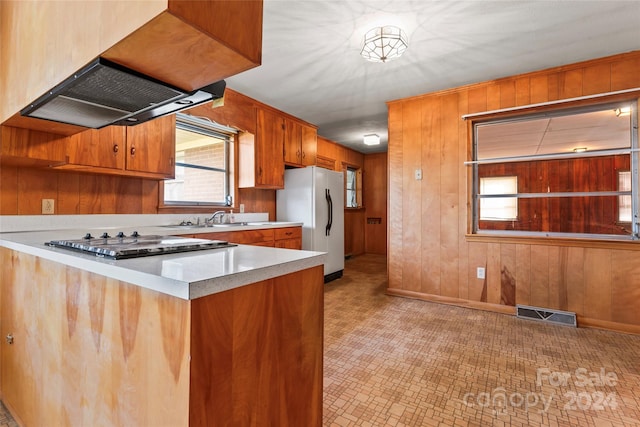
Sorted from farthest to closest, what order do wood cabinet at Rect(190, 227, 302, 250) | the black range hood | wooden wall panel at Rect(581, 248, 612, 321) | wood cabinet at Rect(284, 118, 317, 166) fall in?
1. wood cabinet at Rect(284, 118, 317, 166)
2. wood cabinet at Rect(190, 227, 302, 250)
3. wooden wall panel at Rect(581, 248, 612, 321)
4. the black range hood

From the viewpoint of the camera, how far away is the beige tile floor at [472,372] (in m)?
1.58

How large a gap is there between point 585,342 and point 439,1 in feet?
9.44

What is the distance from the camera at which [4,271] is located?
1.69 meters

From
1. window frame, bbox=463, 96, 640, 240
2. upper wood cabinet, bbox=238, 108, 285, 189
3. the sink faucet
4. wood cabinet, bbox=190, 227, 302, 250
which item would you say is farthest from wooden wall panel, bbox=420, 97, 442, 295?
the sink faucet

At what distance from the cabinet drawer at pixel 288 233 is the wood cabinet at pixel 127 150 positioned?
53.4 inches

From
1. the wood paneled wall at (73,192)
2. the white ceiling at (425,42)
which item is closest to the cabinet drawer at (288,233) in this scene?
the wood paneled wall at (73,192)

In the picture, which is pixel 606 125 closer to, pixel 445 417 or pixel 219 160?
pixel 445 417

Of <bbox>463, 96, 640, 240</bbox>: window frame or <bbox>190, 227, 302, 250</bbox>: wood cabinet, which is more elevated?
<bbox>463, 96, 640, 240</bbox>: window frame

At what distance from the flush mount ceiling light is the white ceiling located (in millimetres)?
56

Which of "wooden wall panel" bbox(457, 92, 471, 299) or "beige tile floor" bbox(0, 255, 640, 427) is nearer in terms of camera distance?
"beige tile floor" bbox(0, 255, 640, 427)

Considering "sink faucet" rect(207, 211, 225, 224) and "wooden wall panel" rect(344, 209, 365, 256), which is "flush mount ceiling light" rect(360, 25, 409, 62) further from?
"wooden wall panel" rect(344, 209, 365, 256)

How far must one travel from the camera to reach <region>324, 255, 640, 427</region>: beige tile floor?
5.18 feet

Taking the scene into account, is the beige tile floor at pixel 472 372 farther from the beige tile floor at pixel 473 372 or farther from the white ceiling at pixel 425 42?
the white ceiling at pixel 425 42

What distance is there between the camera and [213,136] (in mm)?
3684
